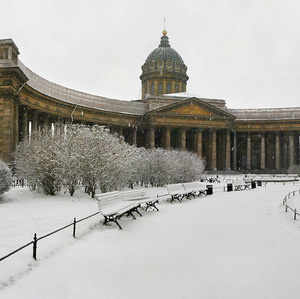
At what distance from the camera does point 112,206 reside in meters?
10.7

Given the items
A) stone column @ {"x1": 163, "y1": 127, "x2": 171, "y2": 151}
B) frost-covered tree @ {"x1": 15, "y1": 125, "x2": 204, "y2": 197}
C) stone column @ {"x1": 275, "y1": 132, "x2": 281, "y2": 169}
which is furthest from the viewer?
stone column @ {"x1": 275, "y1": 132, "x2": 281, "y2": 169}

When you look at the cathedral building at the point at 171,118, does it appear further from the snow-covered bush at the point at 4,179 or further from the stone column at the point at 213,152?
the snow-covered bush at the point at 4,179

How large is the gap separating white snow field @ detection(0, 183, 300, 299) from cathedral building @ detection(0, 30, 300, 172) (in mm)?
24602

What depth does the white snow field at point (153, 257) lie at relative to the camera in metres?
5.19

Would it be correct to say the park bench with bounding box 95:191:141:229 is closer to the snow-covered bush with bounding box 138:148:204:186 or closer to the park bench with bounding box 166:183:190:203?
the park bench with bounding box 166:183:190:203

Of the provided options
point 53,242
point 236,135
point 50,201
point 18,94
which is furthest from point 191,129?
point 53,242

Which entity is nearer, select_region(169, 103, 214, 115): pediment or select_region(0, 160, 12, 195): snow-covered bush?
select_region(0, 160, 12, 195): snow-covered bush

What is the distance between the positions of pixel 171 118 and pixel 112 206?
4297 cm

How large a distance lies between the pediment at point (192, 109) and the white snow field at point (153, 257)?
135ft

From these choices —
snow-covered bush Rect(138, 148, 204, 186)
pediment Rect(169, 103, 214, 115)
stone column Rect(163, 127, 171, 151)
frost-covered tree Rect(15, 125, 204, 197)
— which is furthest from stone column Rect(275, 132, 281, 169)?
frost-covered tree Rect(15, 125, 204, 197)

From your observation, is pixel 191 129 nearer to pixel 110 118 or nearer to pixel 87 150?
pixel 110 118

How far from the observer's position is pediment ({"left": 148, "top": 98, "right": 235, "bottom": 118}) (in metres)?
51.9

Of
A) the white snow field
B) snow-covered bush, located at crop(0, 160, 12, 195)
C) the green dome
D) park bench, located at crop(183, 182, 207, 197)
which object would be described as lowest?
the white snow field

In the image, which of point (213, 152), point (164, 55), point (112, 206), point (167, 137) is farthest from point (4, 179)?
point (164, 55)
